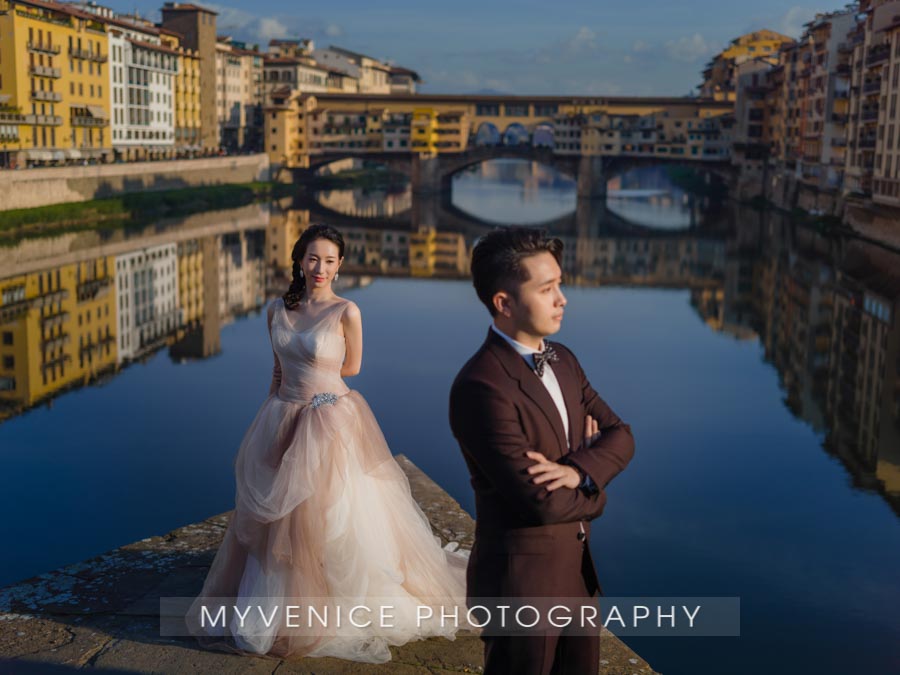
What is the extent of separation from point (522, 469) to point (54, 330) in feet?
58.7

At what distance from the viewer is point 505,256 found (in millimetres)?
3258

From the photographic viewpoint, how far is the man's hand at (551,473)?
314cm

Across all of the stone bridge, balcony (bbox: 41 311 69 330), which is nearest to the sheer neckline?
balcony (bbox: 41 311 69 330)

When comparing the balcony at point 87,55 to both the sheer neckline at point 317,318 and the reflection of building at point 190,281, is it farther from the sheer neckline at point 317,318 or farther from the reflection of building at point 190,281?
the sheer neckline at point 317,318

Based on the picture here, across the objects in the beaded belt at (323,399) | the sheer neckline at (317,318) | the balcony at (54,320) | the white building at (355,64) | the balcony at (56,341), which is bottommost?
the balcony at (56,341)

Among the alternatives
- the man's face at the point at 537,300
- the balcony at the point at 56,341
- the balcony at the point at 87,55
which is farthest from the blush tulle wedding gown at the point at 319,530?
the balcony at the point at 87,55

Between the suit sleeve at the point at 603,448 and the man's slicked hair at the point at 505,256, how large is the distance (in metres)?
0.36

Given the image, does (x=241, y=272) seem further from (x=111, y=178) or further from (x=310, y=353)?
(x=310, y=353)

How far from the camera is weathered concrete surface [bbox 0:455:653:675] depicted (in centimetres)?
480

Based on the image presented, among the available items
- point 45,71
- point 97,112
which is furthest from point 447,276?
point 97,112

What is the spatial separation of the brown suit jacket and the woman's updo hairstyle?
194cm

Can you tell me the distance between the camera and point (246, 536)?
197 inches

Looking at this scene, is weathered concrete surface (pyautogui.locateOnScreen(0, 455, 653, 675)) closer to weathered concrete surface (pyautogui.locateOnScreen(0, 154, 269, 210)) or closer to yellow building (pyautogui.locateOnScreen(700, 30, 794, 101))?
weathered concrete surface (pyautogui.locateOnScreen(0, 154, 269, 210))

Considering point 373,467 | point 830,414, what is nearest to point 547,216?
point 830,414
